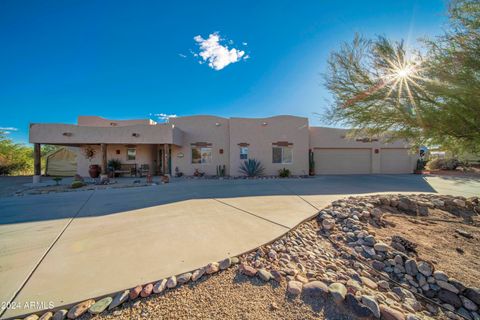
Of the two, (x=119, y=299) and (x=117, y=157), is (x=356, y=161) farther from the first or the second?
(x=117, y=157)

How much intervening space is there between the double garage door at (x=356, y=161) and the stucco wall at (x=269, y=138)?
6.25ft

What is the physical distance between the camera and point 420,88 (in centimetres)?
344

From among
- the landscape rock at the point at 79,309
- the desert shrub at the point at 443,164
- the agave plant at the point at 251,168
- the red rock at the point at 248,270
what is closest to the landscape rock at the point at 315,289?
the red rock at the point at 248,270

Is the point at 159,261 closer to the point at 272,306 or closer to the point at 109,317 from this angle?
the point at 109,317

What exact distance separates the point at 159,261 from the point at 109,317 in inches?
32.7

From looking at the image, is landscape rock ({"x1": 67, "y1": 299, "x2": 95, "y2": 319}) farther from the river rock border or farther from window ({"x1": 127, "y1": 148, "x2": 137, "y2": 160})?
window ({"x1": 127, "y1": 148, "x2": 137, "y2": 160})

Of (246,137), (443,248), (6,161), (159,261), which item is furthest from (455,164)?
(6,161)

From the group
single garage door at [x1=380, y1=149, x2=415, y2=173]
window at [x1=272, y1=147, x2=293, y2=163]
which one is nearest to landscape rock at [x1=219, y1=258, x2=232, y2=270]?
window at [x1=272, y1=147, x2=293, y2=163]

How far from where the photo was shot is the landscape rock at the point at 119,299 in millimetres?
1824

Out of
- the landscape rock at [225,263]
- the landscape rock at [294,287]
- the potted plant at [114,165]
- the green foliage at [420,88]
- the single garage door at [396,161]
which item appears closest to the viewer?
the landscape rock at [294,287]

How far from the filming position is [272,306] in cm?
186

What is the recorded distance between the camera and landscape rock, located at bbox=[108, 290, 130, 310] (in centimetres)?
182

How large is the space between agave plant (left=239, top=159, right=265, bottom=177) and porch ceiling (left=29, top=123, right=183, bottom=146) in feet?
16.1

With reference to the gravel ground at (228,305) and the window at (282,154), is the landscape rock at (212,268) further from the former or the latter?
the window at (282,154)
